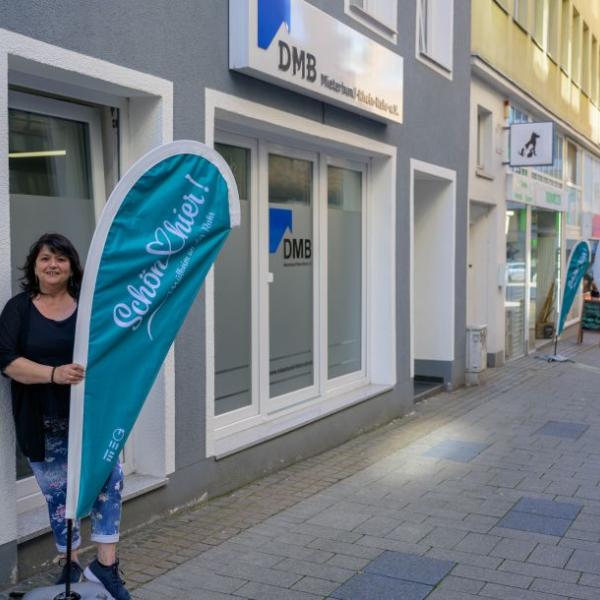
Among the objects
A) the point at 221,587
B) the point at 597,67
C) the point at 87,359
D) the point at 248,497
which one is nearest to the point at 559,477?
the point at 248,497

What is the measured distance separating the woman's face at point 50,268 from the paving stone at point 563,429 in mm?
6349

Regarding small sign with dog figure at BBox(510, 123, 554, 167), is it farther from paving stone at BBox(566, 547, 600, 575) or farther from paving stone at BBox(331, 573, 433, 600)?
paving stone at BBox(331, 573, 433, 600)

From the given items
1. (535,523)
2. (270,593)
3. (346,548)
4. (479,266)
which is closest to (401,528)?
(346,548)

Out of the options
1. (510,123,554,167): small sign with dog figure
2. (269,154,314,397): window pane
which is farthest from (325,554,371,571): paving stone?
(510,123,554,167): small sign with dog figure

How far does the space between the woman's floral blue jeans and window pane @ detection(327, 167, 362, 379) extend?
183 inches

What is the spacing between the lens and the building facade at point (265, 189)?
16.2 ft

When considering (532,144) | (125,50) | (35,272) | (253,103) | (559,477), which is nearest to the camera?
(35,272)

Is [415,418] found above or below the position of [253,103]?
below

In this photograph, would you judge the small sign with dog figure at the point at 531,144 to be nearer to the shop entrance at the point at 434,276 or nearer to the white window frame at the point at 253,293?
the shop entrance at the point at 434,276

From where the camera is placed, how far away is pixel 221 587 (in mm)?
4652

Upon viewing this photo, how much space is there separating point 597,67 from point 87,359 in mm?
23737

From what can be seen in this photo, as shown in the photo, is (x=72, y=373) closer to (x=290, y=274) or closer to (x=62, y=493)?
Result: (x=62, y=493)

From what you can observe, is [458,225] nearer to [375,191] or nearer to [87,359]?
[375,191]

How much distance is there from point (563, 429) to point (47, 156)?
6439 millimetres
